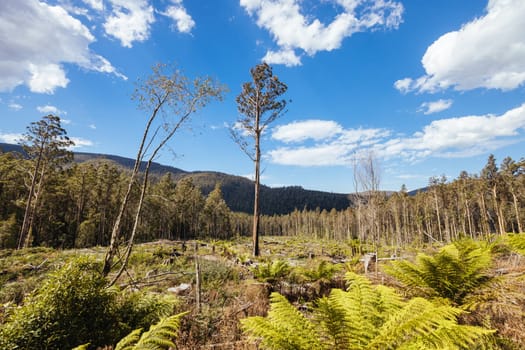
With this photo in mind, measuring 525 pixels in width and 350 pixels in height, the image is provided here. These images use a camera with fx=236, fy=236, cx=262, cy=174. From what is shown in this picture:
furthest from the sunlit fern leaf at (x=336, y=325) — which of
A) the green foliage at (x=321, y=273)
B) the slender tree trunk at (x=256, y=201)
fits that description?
the slender tree trunk at (x=256, y=201)

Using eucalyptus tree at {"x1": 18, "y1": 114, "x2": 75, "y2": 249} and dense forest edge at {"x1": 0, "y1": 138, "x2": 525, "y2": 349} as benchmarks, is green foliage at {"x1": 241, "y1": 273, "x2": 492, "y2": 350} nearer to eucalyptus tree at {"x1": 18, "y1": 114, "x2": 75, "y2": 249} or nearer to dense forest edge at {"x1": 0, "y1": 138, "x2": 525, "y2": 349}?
dense forest edge at {"x1": 0, "y1": 138, "x2": 525, "y2": 349}

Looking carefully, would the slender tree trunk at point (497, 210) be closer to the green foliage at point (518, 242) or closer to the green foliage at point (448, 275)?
the green foliage at point (448, 275)

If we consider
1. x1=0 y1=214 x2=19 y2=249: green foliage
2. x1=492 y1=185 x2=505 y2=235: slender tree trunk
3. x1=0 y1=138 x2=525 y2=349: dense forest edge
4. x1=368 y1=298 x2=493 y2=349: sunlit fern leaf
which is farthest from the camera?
x1=492 y1=185 x2=505 y2=235: slender tree trunk

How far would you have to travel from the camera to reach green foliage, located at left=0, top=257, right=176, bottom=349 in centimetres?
251

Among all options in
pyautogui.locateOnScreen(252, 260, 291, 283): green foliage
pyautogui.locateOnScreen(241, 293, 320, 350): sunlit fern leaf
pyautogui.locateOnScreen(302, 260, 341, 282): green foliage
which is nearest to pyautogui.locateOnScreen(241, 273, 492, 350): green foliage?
pyautogui.locateOnScreen(241, 293, 320, 350): sunlit fern leaf

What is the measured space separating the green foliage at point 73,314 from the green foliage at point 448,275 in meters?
4.56

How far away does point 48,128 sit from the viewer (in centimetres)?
1945

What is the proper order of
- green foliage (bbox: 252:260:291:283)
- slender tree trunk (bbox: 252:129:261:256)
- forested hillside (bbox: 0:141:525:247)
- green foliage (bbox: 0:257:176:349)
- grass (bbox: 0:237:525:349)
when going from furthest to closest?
forested hillside (bbox: 0:141:525:247)
slender tree trunk (bbox: 252:129:261:256)
green foliage (bbox: 252:260:291:283)
grass (bbox: 0:237:525:349)
green foliage (bbox: 0:257:176:349)

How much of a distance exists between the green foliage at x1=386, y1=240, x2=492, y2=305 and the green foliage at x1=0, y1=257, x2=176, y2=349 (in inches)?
180

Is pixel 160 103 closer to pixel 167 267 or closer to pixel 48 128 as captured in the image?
pixel 167 267

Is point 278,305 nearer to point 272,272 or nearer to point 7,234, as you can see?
point 272,272

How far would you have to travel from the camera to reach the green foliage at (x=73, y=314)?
8.23ft

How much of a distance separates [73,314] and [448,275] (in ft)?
19.5

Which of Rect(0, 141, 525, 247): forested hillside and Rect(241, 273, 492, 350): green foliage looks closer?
Rect(241, 273, 492, 350): green foliage
